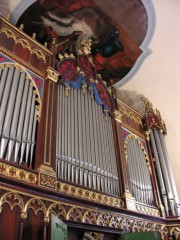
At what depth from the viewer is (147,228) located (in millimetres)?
5695

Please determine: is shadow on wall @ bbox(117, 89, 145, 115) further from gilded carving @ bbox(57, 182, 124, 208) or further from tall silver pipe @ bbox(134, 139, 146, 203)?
gilded carving @ bbox(57, 182, 124, 208)

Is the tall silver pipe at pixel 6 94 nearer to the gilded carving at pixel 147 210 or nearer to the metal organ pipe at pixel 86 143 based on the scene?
the metal organ pipe at pixel 86 143

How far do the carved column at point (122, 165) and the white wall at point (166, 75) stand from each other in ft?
7.06

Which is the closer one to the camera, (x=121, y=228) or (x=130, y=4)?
(x=121, y=228)

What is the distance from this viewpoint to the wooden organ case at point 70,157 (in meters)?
3.87

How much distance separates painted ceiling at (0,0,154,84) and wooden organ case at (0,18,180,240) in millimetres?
726

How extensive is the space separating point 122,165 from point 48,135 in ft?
6.93

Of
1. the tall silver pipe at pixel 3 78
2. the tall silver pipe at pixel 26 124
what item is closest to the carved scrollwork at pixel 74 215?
the tall silver pipe at pixel 26 124

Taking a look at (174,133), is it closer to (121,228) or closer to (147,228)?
(147,228)

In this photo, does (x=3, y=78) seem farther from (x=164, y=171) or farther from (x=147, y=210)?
(x=164, y=171)

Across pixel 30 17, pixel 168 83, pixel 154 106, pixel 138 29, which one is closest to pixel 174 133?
pixel 154 106

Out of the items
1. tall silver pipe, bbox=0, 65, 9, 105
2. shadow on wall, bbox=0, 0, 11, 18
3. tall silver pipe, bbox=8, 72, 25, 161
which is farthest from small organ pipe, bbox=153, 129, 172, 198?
shadow on wall, bbox=0, 0, 11, 18

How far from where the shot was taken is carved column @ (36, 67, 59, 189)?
420 cm

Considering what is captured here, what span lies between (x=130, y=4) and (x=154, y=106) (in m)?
3.41
